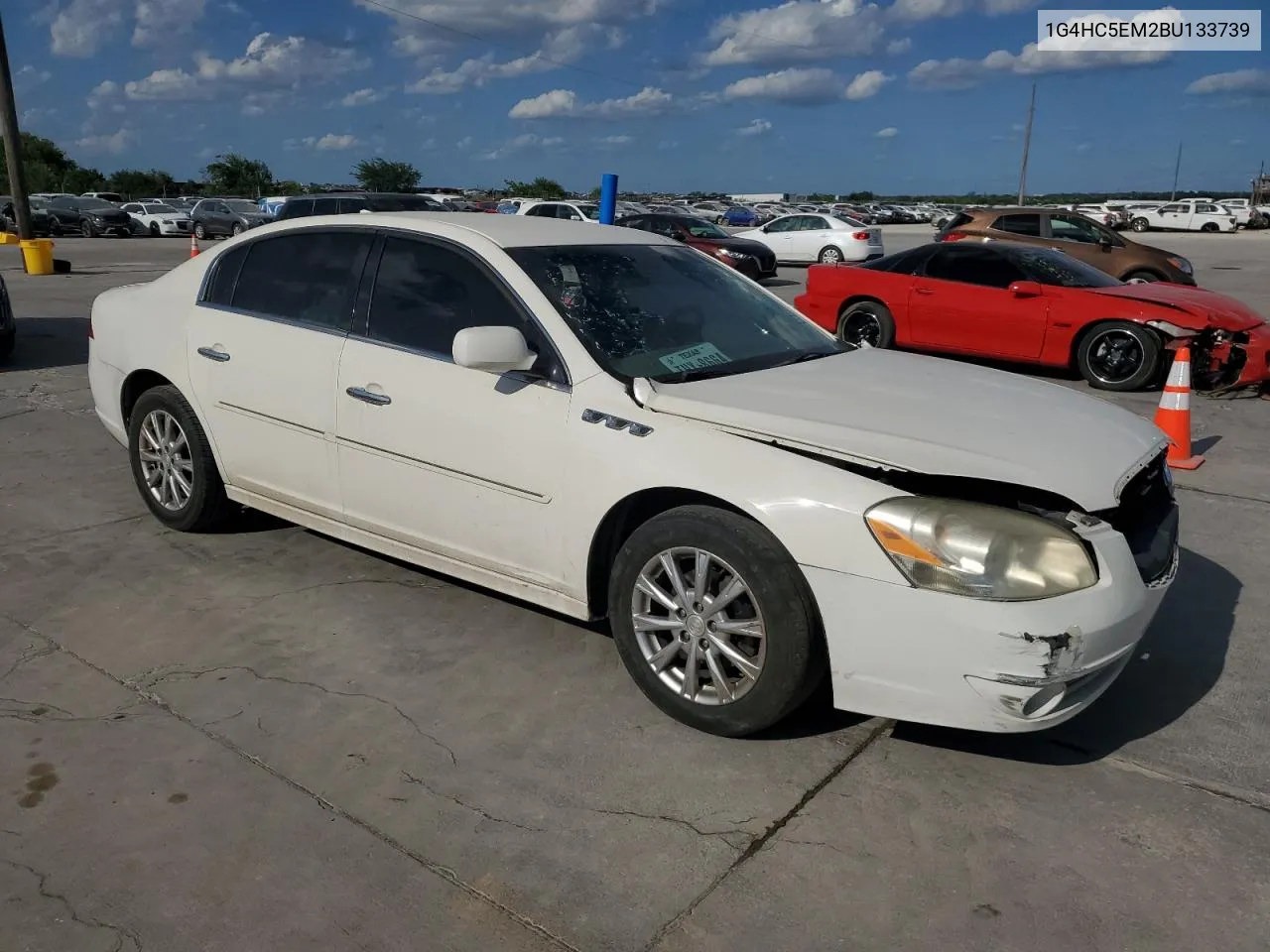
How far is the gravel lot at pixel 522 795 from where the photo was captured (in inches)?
101

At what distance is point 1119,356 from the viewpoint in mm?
9539

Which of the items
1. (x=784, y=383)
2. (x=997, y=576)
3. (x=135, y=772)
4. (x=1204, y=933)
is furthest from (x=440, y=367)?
(x=1204, y=933)

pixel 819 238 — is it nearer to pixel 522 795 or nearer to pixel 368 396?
pixel 368 396

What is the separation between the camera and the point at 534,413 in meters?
3.63

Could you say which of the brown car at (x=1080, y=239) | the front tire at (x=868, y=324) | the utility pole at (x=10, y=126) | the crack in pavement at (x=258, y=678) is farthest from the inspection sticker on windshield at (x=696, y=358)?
the utility pole at (x=10, y=126)

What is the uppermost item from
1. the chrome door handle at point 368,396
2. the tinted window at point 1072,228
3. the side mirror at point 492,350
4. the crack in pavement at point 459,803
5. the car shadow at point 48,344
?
the tinted window at point 1072,228

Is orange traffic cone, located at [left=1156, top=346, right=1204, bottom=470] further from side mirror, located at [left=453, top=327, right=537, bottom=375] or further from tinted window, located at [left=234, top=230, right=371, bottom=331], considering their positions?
tinted window, located at [left=234, top=230, right=371, bottom=331]

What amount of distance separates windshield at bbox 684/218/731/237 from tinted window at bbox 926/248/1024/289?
1104cm

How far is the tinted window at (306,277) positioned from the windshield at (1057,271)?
7492 millimetres

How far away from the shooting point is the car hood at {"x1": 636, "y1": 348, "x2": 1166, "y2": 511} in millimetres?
3104

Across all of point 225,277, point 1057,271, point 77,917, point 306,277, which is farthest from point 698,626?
point 1057,271

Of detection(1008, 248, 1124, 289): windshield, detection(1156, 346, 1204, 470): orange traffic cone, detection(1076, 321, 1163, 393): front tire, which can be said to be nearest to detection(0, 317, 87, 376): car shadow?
detection(1008, 248, 1124, 289): windshield

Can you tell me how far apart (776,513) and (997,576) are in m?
0.63

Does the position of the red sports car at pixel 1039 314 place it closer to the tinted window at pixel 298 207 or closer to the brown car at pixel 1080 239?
the brown car at pixel 1080 239
